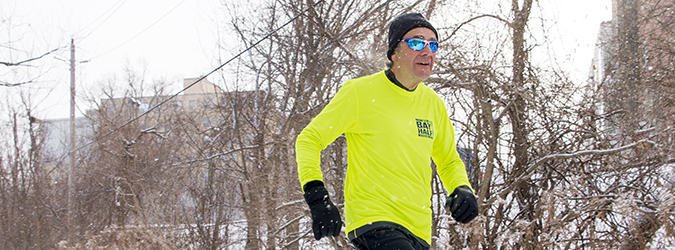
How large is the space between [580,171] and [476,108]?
1638 mm

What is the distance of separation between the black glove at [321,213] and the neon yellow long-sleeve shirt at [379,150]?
6cm

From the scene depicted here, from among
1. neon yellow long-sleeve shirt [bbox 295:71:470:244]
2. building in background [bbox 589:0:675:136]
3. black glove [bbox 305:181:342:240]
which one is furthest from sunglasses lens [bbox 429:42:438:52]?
building in background [bbox 589:0:675:136]

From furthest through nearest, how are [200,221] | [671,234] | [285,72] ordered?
1. [200,221]
2. [285,72]
3. [671,234]

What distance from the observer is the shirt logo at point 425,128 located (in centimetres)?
212

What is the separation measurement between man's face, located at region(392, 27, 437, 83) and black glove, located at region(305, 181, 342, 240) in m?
0.70

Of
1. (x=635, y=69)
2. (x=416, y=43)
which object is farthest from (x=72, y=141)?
(x=416, y=43)

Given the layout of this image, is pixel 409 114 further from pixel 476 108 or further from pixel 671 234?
pixel 476 108

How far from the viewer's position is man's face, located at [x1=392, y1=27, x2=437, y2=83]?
2.11 meters

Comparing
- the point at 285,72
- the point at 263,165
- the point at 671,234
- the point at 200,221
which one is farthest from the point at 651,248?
the point at 200,221

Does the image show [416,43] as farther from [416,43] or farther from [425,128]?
[425,128]

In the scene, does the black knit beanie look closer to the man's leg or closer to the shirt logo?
the shirt logo

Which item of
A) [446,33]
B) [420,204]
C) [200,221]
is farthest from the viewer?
[200,221]

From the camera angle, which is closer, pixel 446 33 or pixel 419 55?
pixel 419 55

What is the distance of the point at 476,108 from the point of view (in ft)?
19.5
